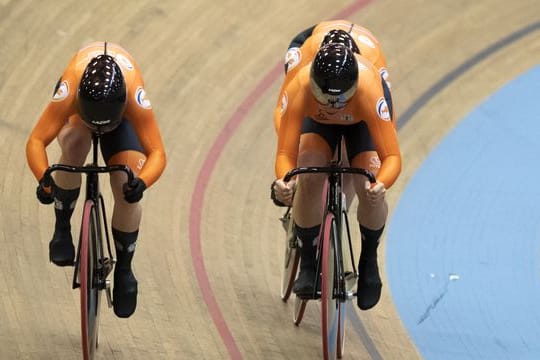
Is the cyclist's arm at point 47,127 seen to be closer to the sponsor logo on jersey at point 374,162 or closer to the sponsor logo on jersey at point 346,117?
the sponsor logo on jersey at point 346,117

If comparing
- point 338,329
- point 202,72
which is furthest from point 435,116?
point 338,329

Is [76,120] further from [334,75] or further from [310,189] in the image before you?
[334,75]

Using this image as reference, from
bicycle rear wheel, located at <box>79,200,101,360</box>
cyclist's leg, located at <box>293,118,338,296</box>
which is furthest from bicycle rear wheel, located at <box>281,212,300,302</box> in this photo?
bicycle rear wheel, located at <box>79,200,101,360</box>

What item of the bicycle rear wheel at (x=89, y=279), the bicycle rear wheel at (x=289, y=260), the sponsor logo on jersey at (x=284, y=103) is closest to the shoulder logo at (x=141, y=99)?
the bicycle rear wheel at (x=89, y=279)

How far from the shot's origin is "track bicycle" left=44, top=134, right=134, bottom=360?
216 inches

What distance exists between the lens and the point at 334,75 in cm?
544

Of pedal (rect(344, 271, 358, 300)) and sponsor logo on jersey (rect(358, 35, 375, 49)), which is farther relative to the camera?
sponsor logo on jersey (rect(358, 35, 375, 49))

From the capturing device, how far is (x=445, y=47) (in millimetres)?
9039

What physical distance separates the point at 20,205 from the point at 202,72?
6.15 ft

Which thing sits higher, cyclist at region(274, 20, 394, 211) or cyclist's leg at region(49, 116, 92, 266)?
cyclist at region(274, 20, 394, 211)

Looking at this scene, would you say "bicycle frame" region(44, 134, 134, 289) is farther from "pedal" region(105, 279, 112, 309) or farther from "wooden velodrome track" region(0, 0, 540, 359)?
"wooden velodrome track" region(0, 0, 540, 359)

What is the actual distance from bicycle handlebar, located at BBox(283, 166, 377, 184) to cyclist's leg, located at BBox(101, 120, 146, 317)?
726 millimetres

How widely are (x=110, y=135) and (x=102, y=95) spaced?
1.40 ft

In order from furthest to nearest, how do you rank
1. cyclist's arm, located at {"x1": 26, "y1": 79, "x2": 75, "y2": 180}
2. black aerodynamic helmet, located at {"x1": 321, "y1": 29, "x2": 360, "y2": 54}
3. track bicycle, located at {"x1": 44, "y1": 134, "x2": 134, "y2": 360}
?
black aerodynamic helmet, located at {"x1": 321, "y1": 29, "x2": 360, "y2": 54}
cyclist's arm, located at {"x1": 26, "y1": 79, "x2": 75, "y2": 180}
track bicycle, located at {"x1": 44, "y1": 134, "x2": 134, "y2": 360}
